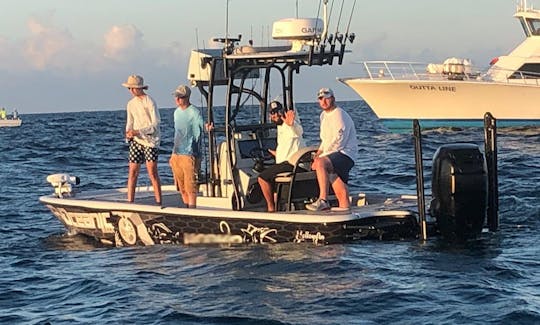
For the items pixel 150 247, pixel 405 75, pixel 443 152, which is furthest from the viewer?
pixel 405 75

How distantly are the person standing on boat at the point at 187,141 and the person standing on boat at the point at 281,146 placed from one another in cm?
94

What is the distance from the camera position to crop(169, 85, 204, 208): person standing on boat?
36.8 ft

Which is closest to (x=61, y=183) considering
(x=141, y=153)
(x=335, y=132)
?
(x=141, y=153)

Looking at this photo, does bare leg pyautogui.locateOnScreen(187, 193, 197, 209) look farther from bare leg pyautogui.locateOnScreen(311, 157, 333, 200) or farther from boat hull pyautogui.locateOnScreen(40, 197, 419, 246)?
bare leg pyautogui.locateOnScreen(311, 157, 333, 200)

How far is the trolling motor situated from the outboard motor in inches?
196

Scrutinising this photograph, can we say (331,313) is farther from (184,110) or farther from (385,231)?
(184,110)

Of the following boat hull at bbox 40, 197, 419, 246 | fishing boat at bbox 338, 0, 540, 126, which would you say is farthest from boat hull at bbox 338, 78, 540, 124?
boat hull at bbox 40, 197, 419, 246

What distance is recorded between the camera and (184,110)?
11.2 metres

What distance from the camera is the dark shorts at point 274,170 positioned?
1070cm

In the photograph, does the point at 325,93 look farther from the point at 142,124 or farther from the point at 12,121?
the point at 12,121

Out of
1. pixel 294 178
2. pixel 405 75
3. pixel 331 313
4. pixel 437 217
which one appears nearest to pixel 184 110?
pixel 294 178

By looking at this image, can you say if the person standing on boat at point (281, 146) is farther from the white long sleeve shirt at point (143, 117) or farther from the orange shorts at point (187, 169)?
the white long sleeve shirt at point (143, 117)

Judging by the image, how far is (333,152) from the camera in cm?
1045

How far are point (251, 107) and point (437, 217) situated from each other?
9.59 ft
